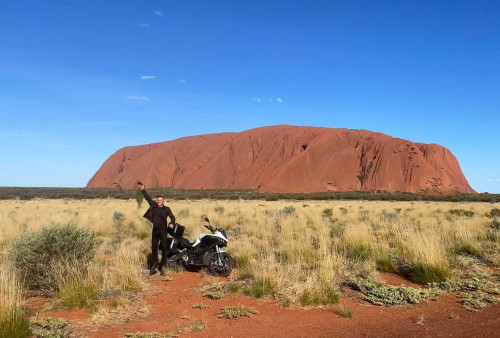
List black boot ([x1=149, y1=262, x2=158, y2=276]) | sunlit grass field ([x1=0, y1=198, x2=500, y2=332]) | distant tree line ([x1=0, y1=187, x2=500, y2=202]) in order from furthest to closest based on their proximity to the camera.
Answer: distant tree line ([x1=0, y1=187, x2=500, y2=202]), black boot ([x1=149, y1=262, x2=158, y2=276]), sunlit grass field ([x1=0, y1=198, x2=500, y2=332])

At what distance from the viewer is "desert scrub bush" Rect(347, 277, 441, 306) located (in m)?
6.21

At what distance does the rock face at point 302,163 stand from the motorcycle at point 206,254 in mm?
70444

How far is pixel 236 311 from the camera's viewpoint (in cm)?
562

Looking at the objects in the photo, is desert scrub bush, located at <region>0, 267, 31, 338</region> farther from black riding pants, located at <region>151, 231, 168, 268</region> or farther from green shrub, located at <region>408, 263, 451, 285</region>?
green shrub, located at <region>408, 263, 451, 285</region>

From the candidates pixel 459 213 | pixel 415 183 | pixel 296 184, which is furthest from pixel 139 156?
pixel 459 213

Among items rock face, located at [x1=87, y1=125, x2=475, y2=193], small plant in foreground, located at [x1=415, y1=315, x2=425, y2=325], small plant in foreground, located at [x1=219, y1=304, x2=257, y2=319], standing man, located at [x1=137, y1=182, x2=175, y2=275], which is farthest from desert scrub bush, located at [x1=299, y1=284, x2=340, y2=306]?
rock face, located at [x1=87, y1=125, x2=475, y2=193]

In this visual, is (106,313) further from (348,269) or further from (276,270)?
(348,269)

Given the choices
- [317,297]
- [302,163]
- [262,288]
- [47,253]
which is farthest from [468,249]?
[302,163]

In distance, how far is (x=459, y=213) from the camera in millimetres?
20422

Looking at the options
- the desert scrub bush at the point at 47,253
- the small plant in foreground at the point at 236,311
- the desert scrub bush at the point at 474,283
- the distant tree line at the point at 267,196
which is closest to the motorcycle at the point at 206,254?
the desert scrub bush at the point at 47,253

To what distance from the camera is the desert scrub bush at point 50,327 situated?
4.69 m

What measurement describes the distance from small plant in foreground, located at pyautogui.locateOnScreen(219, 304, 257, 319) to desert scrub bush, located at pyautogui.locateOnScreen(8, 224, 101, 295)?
298 cm

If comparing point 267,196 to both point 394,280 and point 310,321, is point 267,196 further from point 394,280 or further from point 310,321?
point 310,321

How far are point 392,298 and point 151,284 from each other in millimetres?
4425
